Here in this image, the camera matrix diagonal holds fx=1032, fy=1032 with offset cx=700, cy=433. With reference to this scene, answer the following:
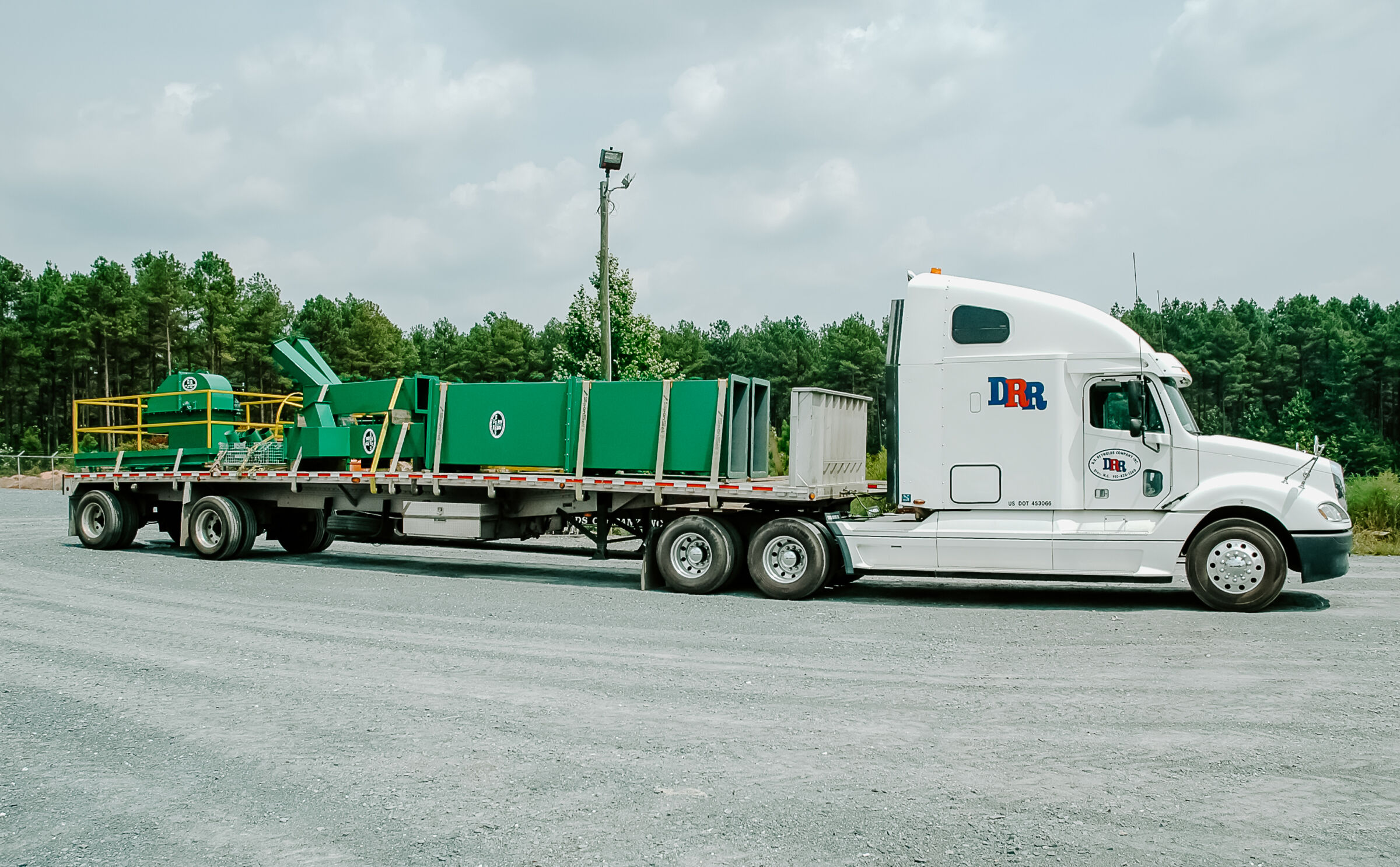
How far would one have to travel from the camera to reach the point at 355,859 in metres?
4.21

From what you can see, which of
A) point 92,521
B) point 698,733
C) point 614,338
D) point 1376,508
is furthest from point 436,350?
point 698,733

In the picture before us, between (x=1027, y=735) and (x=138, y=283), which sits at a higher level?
(x=138, y=283)

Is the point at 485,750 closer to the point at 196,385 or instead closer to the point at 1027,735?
the point at 1027,735

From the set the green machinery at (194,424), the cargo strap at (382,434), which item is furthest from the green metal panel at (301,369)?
the cargo strap at (382,434)

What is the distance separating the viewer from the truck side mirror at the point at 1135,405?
10.8m

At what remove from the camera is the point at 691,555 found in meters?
12.5

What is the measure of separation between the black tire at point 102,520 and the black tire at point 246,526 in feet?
8.47

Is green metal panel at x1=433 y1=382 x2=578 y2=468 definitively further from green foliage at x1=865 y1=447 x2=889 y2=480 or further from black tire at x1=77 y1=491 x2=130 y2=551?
black tire at x1=77 y1=491 x2=130 y2=551

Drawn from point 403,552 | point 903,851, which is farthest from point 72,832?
point 403,552

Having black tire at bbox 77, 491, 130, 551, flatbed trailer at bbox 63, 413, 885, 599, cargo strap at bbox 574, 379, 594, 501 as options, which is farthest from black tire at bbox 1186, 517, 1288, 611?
black tire at bbox 77, 491, 130, 551

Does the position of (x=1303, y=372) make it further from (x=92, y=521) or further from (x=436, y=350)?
(x=92, y=521)

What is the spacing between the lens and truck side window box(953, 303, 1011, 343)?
11266mm

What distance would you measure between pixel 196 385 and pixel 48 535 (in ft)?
20.9

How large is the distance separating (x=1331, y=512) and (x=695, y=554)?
6769 millimetres
